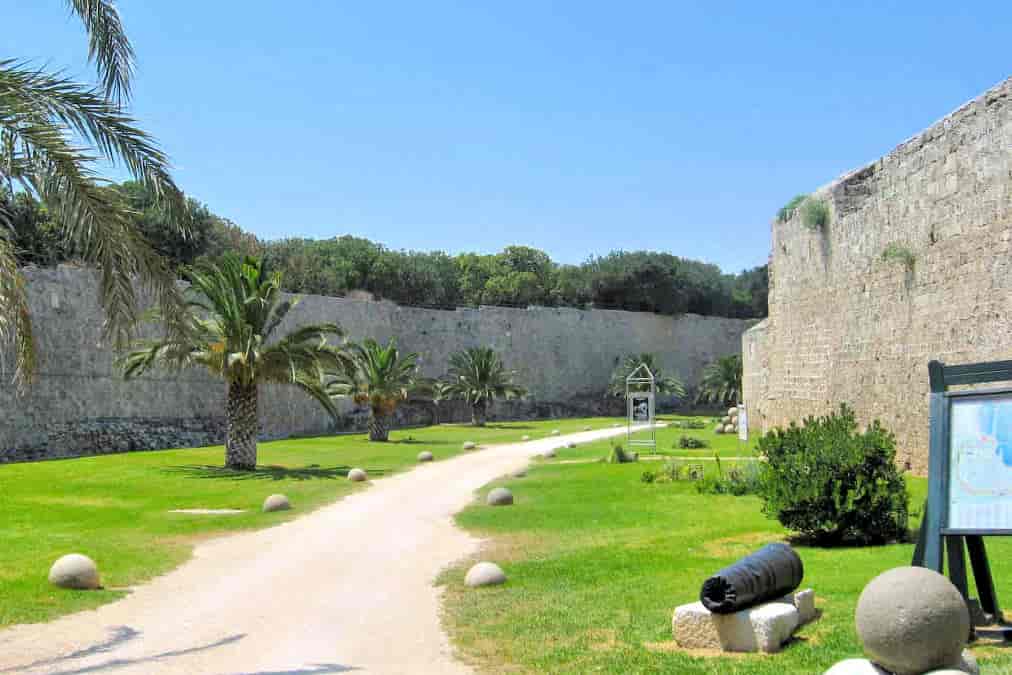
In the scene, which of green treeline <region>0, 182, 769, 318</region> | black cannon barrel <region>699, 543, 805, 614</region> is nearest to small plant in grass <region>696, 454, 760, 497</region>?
black cannon barrel <region>699, 543, 805, 614</region>

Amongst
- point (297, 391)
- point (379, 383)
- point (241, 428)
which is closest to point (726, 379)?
point (297, 391)

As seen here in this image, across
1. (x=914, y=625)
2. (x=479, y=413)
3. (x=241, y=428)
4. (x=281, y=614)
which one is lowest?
(x=281, y=614)

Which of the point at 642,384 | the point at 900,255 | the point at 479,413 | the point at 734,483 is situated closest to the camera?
the point at 734,483

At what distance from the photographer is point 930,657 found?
4547 millimetres

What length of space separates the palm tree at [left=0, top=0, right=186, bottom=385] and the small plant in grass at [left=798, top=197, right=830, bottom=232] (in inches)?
566

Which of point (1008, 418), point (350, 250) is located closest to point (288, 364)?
point (1008, 418)

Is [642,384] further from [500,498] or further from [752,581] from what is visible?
[752,581]

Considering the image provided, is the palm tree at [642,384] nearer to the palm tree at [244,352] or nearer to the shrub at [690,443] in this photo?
the shrub at [690,443]

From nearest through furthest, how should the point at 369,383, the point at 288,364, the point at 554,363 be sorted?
the point at 288,364
the point at 369,383
the point at 554,363

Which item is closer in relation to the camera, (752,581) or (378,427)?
(752,581)

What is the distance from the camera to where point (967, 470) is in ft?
18.4

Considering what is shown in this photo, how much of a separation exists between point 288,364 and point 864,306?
11.4 m

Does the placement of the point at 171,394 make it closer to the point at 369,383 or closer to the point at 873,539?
the point at 369,383

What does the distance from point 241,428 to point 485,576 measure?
13124mm
